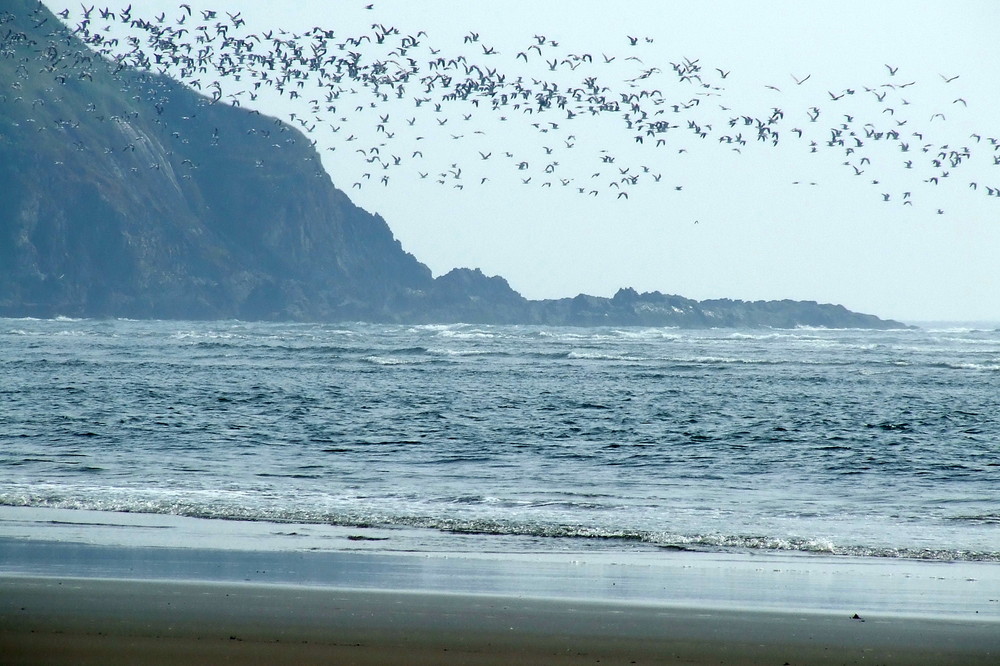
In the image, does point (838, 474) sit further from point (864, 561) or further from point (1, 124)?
point (1, 124)

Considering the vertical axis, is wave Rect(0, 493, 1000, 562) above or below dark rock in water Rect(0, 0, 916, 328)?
below

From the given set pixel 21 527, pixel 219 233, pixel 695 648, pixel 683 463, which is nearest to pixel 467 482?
pixel 683 463

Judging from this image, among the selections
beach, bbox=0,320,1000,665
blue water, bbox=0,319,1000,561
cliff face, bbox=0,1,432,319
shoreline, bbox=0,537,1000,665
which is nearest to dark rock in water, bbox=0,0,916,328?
cliff face, bbox=0,1,432,319

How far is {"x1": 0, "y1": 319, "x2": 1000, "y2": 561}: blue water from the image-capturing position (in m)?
8.59

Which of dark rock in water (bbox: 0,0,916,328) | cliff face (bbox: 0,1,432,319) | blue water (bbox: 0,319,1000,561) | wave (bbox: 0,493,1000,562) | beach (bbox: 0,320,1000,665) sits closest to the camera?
beach (bbox: 0,320,1000,665)

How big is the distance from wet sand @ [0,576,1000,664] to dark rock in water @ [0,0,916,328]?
3705 inches

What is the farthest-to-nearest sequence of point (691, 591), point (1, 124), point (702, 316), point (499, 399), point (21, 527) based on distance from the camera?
point (702, 316) → point (1, 124) → point (499, 399) → point (21, 527) → point (691, 591)

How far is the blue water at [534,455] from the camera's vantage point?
8.59 meters

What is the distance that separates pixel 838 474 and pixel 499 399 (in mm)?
10421

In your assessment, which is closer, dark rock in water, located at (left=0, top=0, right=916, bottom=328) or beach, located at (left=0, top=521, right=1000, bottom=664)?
beach, located at (left=0, top=521, right=1000, bottom=664)

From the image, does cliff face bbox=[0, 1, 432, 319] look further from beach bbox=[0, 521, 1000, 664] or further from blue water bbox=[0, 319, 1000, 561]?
beach bbox=[0, 521, 1000, 664]

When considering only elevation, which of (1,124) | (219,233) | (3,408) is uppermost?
(1,124)

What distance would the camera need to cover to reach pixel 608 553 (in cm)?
740

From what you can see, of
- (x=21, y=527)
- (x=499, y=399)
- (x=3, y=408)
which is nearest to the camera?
(x=21, y=527)
